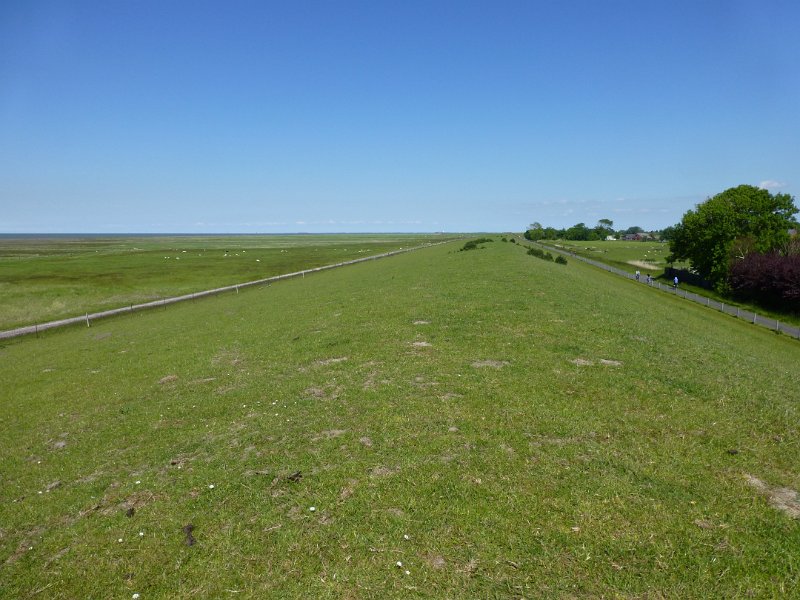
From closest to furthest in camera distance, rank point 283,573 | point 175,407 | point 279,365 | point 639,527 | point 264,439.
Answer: point 283,573 < point 639,527 < point 264,439 < point 175,407 < point 279,365

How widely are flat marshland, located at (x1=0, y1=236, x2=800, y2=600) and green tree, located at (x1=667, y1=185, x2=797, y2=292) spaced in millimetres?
60245

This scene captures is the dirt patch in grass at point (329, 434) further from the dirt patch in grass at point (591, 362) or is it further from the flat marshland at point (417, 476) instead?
the dirt patch in grass at point (591, 362)

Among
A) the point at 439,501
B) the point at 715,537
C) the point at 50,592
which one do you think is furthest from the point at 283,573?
the point at 715,537

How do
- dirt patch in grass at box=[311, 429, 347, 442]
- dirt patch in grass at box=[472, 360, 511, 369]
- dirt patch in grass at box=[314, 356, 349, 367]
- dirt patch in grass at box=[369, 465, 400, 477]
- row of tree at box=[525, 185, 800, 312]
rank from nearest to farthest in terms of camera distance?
dirt patch in grass at box=[369, 465, 400, 477], dirt patch in grass at box=[311, 429, 347, 442], dirt patch in grass at box=[472, 360, 511, 369], dirt patch in grass at box=[314, 356, 349, 367], row of tree at box=[525, 185, 800, 312]

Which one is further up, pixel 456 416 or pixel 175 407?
pixel 456 416

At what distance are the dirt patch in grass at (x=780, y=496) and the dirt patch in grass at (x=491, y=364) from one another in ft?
26.4

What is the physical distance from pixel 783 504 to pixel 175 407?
16.5 m

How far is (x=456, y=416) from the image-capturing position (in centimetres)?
1201

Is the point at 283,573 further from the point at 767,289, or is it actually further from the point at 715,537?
the point at 767,289

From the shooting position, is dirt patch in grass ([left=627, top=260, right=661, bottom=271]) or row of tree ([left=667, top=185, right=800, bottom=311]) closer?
row of tree ([left=667, top=185, right=800, bottom=311])

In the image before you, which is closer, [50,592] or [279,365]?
[50,592]

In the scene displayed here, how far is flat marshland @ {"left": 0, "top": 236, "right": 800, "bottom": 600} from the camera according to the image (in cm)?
→ 695

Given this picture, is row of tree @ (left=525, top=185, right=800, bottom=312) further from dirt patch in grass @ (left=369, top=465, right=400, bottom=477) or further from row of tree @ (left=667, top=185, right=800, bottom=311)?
dirt patch in grass @ (left=369, top=465, right=400, bottom=477)

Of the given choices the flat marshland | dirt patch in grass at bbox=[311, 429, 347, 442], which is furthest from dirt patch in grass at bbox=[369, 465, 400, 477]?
dirt patch in grass at bbox=[311, 429, 347, 442]
